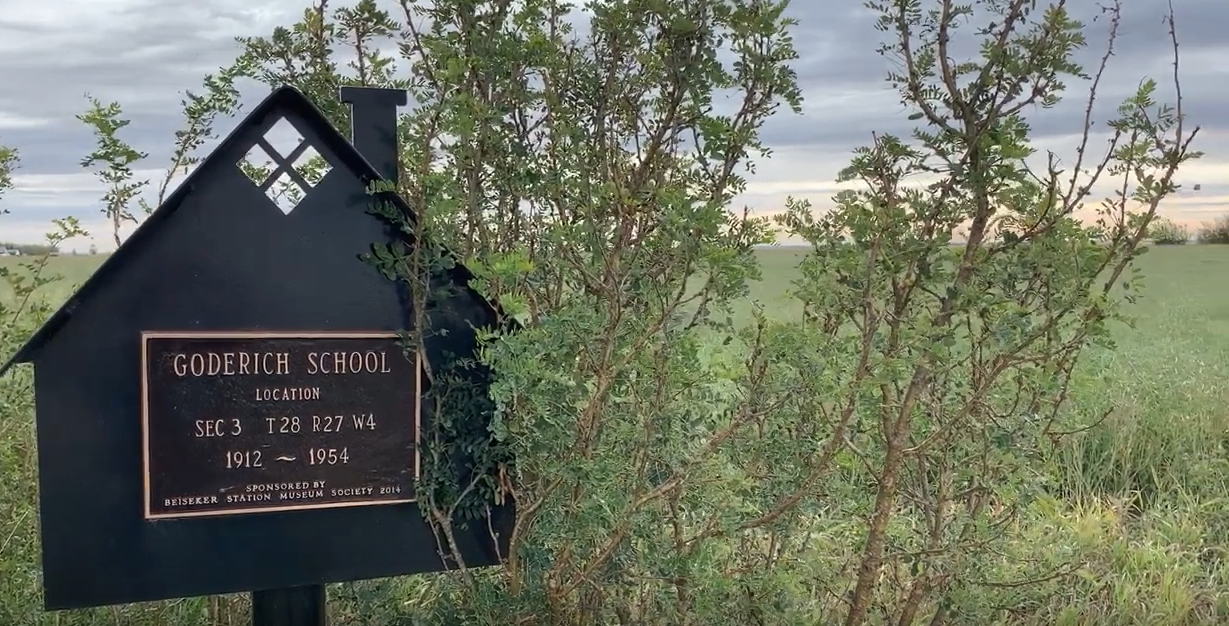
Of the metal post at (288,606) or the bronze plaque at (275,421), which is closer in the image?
the bronze plaque at (275,421)

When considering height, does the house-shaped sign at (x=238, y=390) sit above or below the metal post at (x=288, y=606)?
above

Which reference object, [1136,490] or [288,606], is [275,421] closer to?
[288,606]

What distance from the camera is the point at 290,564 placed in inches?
92.8

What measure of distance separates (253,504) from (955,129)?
1829mm

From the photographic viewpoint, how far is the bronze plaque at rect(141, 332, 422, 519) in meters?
2.23

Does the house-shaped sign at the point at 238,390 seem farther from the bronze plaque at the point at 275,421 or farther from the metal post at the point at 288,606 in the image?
the metal post at the point at 288,606

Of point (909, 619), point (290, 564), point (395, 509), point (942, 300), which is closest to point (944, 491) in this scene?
point (909, 619)

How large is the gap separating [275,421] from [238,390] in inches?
4.2

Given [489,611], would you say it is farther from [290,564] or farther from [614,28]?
[614,28]

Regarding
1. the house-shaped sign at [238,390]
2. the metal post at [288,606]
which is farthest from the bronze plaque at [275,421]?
the metal post at [288,606]

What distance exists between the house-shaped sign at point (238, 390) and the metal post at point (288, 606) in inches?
7.2

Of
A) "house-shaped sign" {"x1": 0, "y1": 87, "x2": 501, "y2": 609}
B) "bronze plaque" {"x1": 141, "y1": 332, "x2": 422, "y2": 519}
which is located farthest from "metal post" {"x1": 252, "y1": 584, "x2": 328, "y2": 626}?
"bronze plaque" {"x1": 141, "y1": 332, "x2": 422, "y2": 519}

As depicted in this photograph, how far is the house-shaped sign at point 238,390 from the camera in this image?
2.21 metres

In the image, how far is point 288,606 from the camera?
2545 millimetres
